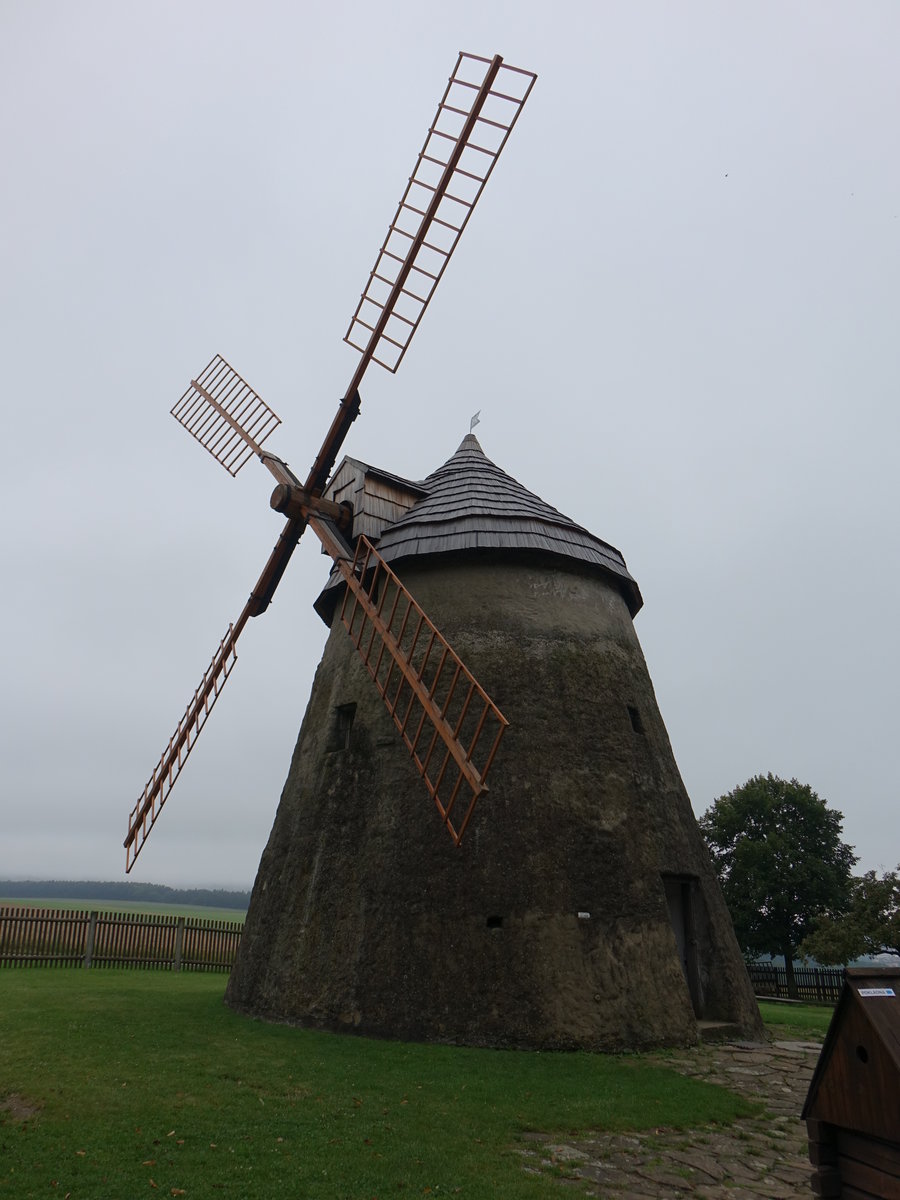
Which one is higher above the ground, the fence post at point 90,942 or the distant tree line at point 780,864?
the distant tree line at point 780,864

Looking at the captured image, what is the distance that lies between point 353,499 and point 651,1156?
968 cm

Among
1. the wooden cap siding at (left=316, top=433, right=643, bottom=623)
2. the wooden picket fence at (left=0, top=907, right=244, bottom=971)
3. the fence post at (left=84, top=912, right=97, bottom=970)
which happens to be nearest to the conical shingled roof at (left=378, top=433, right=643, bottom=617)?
the wooden cap siding at (left=316, top=433, right=643, bottom=623)

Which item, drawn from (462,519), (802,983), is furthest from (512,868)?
(802,983)

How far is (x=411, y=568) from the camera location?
11.7m

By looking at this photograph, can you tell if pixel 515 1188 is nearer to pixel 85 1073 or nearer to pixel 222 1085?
pixel 222 1085

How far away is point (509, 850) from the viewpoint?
9328mm

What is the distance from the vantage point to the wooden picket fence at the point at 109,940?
16375mm

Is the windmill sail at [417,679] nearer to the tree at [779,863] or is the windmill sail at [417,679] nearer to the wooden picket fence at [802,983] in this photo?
the wooden picket fence at [802,983]

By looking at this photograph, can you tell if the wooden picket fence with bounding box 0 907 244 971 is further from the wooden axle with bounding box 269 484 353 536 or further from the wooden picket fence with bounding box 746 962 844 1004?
the wooden picket fence with bounding box 746 962 844 1004

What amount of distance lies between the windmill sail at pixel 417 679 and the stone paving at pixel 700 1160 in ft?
11.9

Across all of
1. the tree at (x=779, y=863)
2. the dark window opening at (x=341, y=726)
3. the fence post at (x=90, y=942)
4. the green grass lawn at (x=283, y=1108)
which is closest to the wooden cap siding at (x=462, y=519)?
the dark window opening at (x=341, y=726)

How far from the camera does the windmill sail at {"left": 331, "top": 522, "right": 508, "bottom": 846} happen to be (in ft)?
30.9

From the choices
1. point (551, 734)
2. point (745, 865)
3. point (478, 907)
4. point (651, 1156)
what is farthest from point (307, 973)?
point (745, 865)

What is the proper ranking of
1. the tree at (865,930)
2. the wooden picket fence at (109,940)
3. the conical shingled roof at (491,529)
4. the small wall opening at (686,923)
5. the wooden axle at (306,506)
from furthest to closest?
the tree at (865,930) → the wooden picket fence at (109,940) → the wooden axle at (306,506) → the conical shingled roof at (491,529) → the small wall opening at (686,923)
